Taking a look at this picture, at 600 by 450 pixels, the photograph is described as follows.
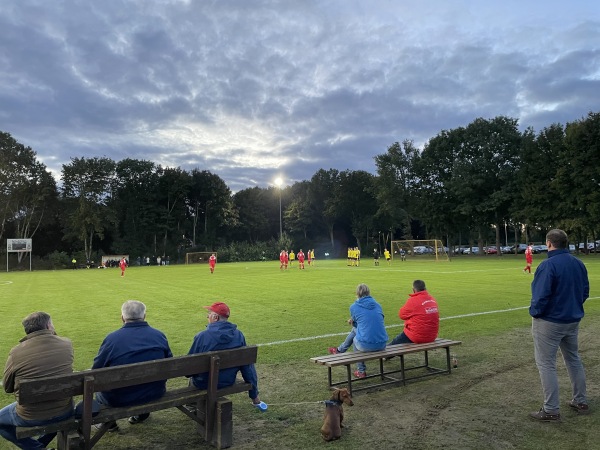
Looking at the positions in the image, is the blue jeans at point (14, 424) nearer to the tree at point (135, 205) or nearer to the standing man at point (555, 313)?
the standing man at point (555, 313)

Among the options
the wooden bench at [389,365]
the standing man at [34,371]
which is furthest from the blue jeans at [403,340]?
the standing man at [34,371]

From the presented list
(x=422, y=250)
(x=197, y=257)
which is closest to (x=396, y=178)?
(x=422, y=250)

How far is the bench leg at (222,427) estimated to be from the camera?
4.53 metres

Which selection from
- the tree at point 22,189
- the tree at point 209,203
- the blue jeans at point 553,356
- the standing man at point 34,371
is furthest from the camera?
the tree at point 209,203

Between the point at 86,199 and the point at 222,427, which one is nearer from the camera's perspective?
the point at 222,427

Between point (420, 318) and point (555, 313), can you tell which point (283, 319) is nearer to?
point (420, 318)

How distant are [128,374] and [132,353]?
0.52 m

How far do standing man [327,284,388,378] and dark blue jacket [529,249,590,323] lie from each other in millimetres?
2136

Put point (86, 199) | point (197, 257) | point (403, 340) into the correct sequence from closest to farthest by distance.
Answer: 1. point (403, 340)
2. point (86, 199)
3. point (197, 257)

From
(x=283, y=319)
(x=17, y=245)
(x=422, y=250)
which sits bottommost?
(x=283, y=319)

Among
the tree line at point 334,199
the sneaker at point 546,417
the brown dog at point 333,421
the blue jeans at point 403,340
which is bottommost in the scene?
the sneaker at point 546,417

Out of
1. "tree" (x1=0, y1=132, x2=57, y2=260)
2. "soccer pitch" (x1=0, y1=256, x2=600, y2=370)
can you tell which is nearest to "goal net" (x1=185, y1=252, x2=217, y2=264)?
"tree" (x1=0, y1=132, x2=57, y2=260)

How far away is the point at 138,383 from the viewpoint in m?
4.14

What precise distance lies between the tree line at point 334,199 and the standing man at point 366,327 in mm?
49537
